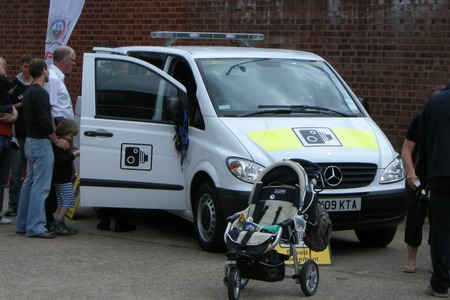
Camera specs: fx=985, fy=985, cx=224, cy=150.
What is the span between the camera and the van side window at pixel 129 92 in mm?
10258

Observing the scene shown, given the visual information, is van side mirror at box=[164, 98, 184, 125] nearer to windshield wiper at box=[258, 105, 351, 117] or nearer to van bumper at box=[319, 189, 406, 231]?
windshield wiper at box=[258, 105, 351, 117]

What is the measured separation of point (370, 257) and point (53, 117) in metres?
3.68

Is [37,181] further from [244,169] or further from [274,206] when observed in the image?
[274,206]

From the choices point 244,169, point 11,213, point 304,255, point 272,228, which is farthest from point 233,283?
point 11,213

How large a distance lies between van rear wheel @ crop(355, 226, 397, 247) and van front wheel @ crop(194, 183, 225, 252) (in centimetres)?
163

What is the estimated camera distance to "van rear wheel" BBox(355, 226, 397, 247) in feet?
32.6

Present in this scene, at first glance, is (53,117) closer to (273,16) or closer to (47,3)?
(273,16)

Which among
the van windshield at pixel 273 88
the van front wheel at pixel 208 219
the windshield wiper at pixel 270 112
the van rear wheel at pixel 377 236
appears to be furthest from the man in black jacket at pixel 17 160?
the van rear wheel at pixel 377 236

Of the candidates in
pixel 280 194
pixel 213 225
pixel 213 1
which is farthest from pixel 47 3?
pixel 280 194

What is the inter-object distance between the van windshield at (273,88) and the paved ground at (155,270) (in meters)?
1.44

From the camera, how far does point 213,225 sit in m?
9.34

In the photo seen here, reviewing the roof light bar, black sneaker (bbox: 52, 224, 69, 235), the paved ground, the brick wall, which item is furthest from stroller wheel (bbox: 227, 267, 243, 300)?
→ the brick wall

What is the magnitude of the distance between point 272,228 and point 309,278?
532mm

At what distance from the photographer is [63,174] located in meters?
10.4
